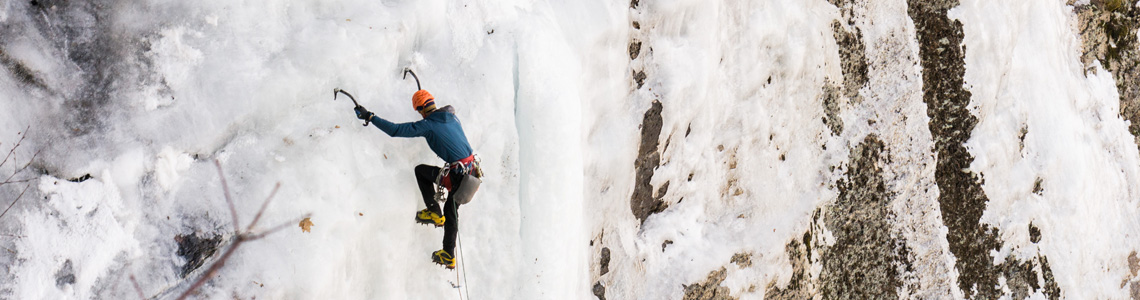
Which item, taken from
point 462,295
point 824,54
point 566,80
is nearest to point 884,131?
point 824,54

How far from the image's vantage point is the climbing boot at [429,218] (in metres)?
6.64

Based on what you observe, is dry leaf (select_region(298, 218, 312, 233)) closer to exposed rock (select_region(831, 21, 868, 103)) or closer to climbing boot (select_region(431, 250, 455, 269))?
climbing boot (select_region(431, 250, 455, 269))

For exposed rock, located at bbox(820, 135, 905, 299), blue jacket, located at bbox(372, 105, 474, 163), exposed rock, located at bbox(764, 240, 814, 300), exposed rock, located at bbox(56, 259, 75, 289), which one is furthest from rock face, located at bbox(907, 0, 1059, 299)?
exposed rock, located at bbox(56, 259, 75, 289)

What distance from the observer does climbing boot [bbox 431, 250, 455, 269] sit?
21.9 ft

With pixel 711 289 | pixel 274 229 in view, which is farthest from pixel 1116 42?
pixel 274 229

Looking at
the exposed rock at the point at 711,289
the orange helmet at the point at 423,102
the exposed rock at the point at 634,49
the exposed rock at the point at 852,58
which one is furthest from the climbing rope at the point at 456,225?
the exposed rock at the point at 852,58

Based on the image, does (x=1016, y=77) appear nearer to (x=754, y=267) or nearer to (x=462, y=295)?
(x=754, y=267)

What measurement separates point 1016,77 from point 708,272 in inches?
286

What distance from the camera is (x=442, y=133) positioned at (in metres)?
6.16

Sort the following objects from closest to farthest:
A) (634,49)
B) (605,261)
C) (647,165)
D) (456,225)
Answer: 1. (456,225)
2. (634,49)
3. (605,261)
4. (647,165)

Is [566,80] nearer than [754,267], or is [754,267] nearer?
[566,80]

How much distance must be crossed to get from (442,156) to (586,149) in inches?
97.8

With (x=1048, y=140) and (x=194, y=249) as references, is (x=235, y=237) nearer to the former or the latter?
(x=194, y=249)

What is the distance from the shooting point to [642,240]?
9.77 m
